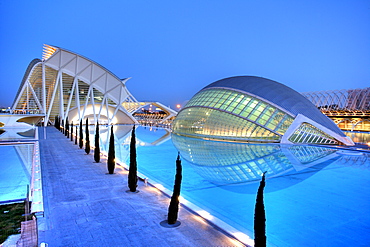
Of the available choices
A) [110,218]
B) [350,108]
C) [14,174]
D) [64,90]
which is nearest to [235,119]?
[14,174]

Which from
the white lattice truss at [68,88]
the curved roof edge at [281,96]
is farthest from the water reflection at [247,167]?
the white lattice truss at [68,88]

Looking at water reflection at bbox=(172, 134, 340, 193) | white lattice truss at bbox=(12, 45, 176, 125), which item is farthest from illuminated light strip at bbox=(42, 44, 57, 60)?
water reflection at bbox=(172, 134, 340, 193)

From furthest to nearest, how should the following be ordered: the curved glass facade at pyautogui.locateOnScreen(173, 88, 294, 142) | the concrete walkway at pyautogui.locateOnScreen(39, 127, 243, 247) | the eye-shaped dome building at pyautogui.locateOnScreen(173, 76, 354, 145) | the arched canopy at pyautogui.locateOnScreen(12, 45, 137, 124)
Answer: the arched canopy at pyautogui.locateOnScreen(12, 45, 137, 124)
the curved glass facade at pyautogui.locateOnScreen(173, 88, 294, 142)
the eye-shaped dome building at pyautogui.locateOnScreen(173, 76, 354, 145)
the concrete walkway at pyautogui.locateOnScreen(39, 127, 243, 247)

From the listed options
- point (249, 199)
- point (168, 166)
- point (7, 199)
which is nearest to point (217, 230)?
point (249, 199)

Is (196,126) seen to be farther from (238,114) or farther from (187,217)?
(187,217)

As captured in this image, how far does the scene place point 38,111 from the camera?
158ft

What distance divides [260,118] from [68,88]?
124 ft

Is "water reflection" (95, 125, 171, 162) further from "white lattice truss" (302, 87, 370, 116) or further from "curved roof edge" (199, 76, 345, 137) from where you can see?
"white lattice truss" (302, 87, 370, 116)

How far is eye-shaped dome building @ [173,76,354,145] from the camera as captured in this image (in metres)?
27.5

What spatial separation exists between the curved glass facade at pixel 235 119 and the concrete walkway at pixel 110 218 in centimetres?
1928

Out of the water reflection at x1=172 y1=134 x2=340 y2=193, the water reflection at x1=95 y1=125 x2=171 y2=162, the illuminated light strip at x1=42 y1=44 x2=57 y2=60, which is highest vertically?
the illuminated light strip at x1=42 y1=44 x2=57 y2=60

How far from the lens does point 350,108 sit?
60438mm

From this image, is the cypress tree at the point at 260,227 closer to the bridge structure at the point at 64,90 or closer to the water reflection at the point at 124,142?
the water reflection at the point at 124,142

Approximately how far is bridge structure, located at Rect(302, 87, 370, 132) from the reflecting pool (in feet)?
144
